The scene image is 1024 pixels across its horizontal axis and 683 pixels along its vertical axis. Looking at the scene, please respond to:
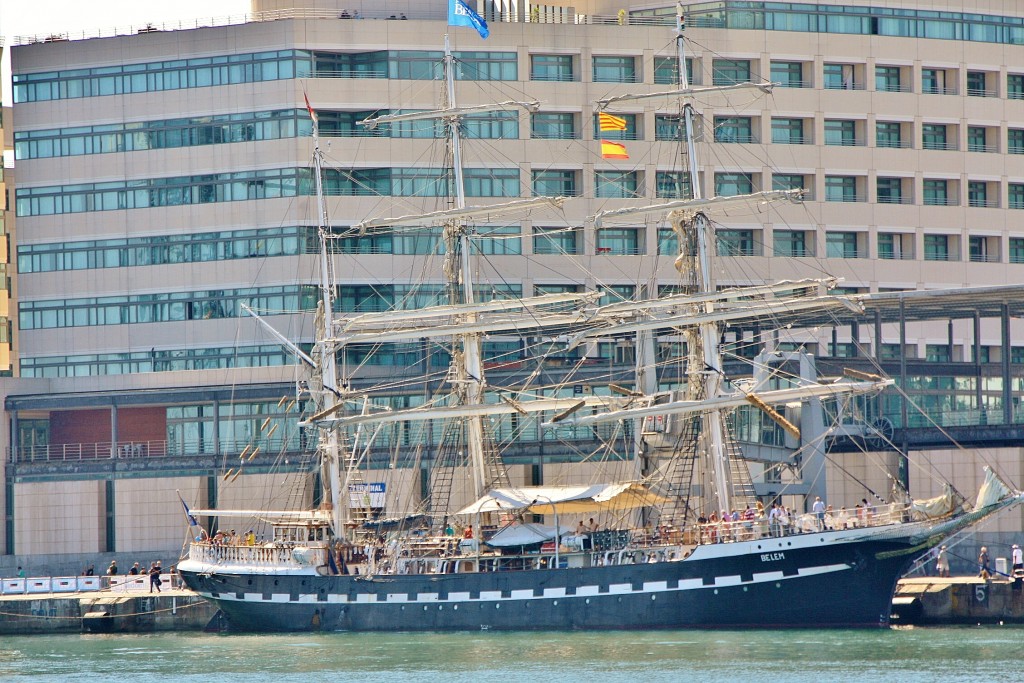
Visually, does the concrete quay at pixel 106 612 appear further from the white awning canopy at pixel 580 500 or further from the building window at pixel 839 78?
the building window at pixel 839 78

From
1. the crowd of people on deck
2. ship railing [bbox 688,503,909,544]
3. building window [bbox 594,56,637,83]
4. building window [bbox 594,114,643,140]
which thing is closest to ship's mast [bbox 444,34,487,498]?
ship railing [bbox 688,503,909,544]

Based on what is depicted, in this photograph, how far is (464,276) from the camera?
249 ft

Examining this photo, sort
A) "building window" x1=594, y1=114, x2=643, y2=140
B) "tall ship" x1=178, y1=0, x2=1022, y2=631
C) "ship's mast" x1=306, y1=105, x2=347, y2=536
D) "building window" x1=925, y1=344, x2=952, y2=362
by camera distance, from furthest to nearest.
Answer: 1. "building window" x1=925, y1=344, x2=952, y2=362
2. "building window" x1=594, y1=114, x2=643, y2=140
3. "ship's mast" x1=306, y1=105, x2=347, y2=536
4. "tall ship" x1=178, y1=0, x2=1022, y2=631

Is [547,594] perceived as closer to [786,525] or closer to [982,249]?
[786,525]

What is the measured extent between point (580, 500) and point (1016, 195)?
45.2 m

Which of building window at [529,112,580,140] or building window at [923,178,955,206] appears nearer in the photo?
building window at [529,112,580,140]

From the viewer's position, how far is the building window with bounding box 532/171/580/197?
93.9 meters

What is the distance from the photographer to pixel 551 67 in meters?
95.0

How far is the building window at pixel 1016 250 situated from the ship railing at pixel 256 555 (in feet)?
165

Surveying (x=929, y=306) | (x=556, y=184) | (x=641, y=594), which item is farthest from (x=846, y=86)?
(x=641, y=594)

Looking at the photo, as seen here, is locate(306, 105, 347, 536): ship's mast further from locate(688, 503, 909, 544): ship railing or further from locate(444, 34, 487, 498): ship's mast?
locate(688, 503, 909, 544): ship railing

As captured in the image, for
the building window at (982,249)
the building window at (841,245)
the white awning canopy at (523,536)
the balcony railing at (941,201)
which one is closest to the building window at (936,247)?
the building window at (982,249)

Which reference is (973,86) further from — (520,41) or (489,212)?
(489,212)

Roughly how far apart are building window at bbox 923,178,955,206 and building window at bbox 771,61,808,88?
9.51 metres
